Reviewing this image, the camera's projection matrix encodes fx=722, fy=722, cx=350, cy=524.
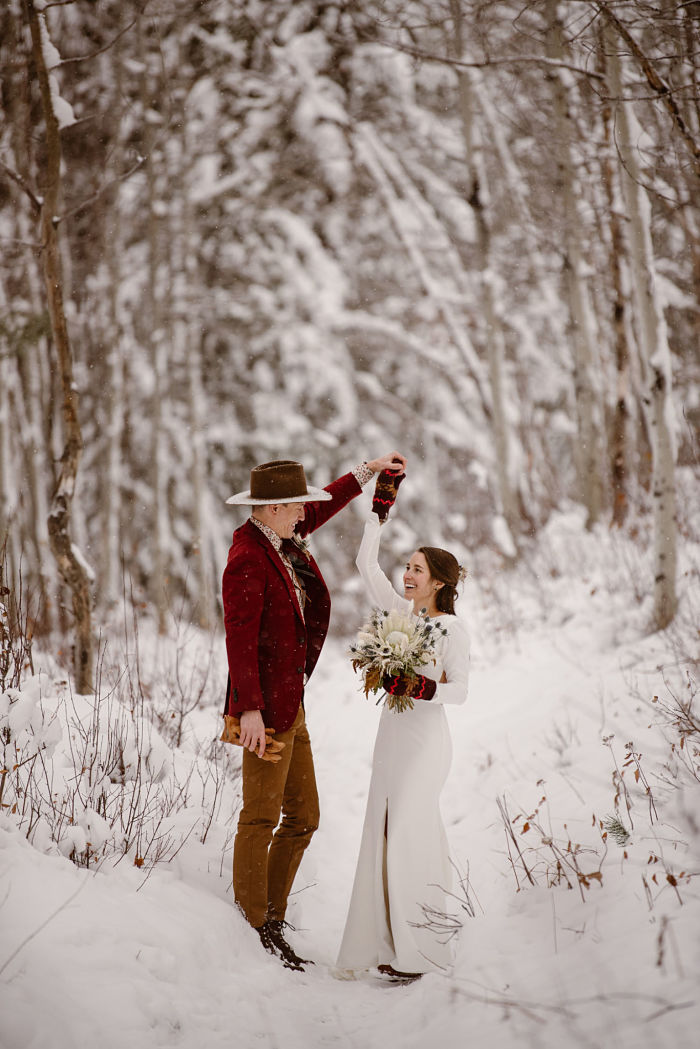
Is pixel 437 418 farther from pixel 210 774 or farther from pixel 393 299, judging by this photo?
pixel 210 774

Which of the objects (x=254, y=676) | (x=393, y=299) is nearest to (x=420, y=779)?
(x=254, y=676)

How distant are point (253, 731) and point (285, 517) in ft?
3.55

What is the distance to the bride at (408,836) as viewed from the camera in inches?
134

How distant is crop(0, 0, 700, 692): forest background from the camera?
10555 millimetres

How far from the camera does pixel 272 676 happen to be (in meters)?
3.54

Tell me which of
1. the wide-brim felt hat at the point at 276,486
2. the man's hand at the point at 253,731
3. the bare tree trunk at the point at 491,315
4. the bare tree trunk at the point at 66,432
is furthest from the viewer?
the bare tree trunk at the point at 491,315

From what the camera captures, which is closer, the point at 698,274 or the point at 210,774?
the point at 210,774

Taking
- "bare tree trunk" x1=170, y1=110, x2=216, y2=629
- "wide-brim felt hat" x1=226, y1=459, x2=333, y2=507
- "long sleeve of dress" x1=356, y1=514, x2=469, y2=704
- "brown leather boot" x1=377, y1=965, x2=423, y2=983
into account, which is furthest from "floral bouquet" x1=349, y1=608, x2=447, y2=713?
"bare tree trunk" x1=170, y1=110, x2=216, y2=629

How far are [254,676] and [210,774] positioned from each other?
1604 mm

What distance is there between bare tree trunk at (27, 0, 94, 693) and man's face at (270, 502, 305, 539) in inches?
97.8

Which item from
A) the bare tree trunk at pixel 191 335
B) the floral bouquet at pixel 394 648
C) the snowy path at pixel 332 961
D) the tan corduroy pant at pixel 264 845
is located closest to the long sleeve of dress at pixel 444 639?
the floral bouquet at pixel 394 648

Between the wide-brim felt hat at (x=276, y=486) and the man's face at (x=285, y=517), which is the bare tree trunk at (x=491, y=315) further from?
the wide-brim felt hat at (x=276, y=486)

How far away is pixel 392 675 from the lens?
3.43 m

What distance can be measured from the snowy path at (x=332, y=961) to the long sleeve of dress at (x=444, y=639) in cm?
110
